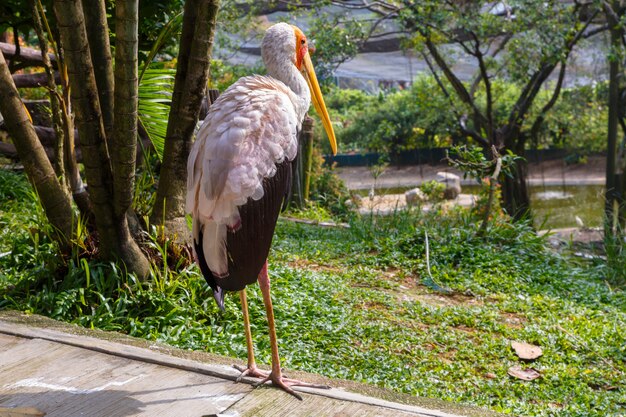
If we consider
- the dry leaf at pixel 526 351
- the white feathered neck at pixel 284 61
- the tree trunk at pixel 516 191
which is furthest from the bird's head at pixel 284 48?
the tree trunk at pixel 516 191

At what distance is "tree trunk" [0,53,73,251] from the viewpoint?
4.33 metres

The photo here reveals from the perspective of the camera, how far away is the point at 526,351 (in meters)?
4.48

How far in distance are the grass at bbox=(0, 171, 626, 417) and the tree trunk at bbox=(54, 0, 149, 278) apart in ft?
0.45

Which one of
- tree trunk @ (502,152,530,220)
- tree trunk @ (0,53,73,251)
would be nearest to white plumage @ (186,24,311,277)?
tree trunk @ (0,53,73,251)

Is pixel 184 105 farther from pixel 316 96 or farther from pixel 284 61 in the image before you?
pixel 284 61

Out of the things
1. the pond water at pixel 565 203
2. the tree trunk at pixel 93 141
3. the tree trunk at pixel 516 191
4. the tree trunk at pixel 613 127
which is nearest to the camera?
the tree trunk at pixel 93 141

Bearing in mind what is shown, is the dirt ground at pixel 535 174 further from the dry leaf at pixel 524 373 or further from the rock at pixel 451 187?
the dry leaf at pixel 524 373

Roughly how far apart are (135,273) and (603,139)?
1546cm

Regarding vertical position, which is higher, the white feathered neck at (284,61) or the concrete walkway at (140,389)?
the white feathered neck at (284,61)

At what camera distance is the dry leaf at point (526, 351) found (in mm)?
4414

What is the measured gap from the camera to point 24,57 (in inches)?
289

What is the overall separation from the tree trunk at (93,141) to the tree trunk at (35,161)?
1.16ft

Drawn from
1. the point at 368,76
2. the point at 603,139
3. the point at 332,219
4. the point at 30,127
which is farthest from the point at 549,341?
the point at 368,76

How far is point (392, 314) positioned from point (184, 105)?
191 centimetres
